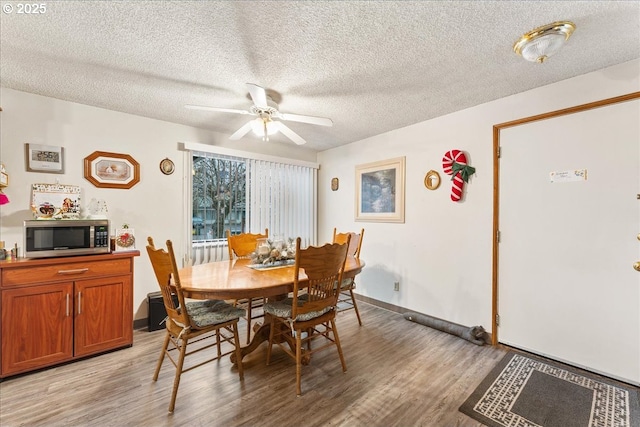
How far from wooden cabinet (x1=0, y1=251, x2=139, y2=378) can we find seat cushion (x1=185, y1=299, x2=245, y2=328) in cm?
89

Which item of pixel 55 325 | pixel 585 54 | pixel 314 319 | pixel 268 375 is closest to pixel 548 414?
pixel 314 319

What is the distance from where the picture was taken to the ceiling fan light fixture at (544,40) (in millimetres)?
1542

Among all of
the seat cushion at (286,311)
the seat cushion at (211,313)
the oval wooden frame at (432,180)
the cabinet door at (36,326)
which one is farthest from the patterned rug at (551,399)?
the cabinet door at (36,326)

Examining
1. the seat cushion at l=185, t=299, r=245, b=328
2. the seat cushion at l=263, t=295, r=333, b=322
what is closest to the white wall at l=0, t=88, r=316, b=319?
the seat cushion at l=185, t=299, r=245, b=328

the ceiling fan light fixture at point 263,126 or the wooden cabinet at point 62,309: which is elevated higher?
the ceiling fan light fixture at point 263,126

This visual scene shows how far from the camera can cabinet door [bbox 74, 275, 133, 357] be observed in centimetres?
225

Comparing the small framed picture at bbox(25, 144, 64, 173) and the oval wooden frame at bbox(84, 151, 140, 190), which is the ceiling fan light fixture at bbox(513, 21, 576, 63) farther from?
the small framed picture at bbox(25, 144, 64, 173)

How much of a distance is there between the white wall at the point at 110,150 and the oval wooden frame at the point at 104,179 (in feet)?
0.14

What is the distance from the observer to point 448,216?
115 inches

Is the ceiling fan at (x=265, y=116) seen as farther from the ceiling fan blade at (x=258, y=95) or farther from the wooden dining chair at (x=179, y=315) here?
the wooden dining chair at (x=179, y=315)

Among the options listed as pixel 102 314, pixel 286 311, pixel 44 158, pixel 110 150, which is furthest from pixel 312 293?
pixel 44 158

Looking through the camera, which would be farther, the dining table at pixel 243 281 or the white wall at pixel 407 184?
the white wall at pixel 407 184

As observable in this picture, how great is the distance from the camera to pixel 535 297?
232 cm

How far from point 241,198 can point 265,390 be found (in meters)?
2.54
